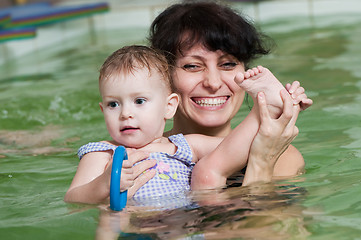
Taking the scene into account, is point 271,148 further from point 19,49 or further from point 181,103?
point 19,49

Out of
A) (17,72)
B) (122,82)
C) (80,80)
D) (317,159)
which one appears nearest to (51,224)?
(122,82)

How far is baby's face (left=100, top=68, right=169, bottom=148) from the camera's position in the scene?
3250mm

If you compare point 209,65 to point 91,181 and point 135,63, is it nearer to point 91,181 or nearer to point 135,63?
point 135,63

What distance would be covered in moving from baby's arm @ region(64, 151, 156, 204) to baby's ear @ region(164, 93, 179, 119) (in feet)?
1.09

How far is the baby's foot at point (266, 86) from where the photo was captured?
3.24 meters

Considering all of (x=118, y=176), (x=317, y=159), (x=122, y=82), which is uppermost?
(x=122, y=82)

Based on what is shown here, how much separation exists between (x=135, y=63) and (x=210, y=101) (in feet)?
1.97

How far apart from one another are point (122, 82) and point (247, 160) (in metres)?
0.76

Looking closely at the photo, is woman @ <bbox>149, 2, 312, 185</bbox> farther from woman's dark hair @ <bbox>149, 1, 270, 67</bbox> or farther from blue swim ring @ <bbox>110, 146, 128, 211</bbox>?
blue swim ring @ <bbox>110, 146, 128, 211</bbox>

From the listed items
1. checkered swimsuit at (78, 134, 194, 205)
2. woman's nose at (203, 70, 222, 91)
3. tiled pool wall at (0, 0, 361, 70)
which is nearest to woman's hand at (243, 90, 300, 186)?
checkered swimsuit at (78, 134, 194, 205)

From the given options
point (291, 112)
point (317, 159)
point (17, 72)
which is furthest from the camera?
point (17, 72)

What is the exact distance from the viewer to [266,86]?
3240mm

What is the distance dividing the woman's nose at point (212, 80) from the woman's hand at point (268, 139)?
0.49 meters

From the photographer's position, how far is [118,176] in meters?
2.77
